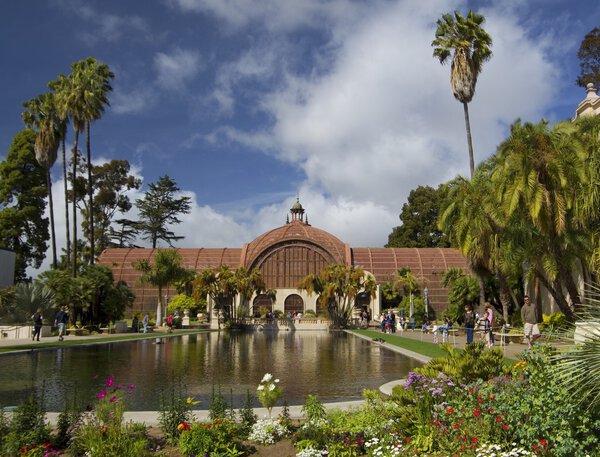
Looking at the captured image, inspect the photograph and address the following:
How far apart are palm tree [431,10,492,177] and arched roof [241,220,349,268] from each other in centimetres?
3056

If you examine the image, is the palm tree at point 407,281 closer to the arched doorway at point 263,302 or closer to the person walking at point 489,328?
the arched doorway at point 263,302

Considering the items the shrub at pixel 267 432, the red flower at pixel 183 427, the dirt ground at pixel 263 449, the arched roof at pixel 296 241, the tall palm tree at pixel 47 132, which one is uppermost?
the tall palm tree at pixel 47 132

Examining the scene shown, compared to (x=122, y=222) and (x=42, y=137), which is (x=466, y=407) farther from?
(x=122, y=222)

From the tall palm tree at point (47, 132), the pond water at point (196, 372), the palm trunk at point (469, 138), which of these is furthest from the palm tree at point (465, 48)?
the tall palm tree at point (47, 132)

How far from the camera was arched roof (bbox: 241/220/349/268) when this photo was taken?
198 feet

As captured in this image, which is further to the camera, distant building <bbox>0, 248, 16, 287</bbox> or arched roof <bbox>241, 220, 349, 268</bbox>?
arched roof <bbox>241, 220, 349, 268</bbox>

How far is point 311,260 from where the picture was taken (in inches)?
2384

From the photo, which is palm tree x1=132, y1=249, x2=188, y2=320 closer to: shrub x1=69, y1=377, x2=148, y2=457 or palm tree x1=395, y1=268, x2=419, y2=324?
palm tree x1=395, y1=268, x2=419, y2=324

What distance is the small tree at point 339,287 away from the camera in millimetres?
45469

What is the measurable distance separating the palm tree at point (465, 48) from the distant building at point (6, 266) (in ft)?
122

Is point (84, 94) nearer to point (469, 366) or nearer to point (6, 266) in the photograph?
point (6, 266)

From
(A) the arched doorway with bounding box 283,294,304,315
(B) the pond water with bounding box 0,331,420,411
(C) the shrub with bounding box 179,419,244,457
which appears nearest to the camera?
(C) the shrub with bounding box 179,419,244,457

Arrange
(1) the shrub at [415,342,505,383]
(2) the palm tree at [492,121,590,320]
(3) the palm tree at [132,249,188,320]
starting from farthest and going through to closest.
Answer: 1. (3) the palm tree at [132,249,188,320]
2. (2) the palm tree at [492,121,590,320]
3. (1) the shrub at [415,342,505,383]

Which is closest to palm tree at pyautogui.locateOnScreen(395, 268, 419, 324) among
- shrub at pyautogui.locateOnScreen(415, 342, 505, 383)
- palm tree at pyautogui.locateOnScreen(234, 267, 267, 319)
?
palm tree at pyautogui.locateOnScreen(234, 267, 267, 319)
